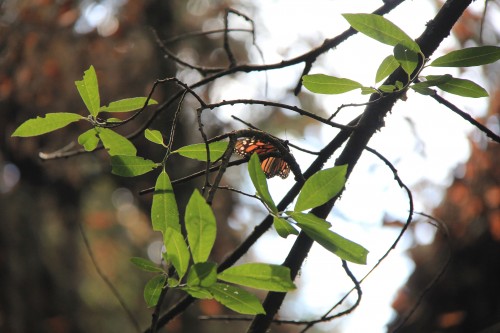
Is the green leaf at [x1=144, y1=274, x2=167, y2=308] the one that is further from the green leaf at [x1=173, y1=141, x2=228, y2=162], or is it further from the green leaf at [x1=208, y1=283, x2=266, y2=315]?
the green leaf at [x1=173, y1=141, x2=228, y2=162]

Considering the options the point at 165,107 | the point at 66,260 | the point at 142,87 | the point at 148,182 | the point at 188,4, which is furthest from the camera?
the point at 66,260

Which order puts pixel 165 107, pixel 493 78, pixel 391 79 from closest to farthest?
pixel 391 79
pixel 165 107
pixel 493 78

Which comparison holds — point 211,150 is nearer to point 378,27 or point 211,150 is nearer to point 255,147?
point 255,147

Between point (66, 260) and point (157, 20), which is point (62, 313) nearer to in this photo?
point (66, 260)

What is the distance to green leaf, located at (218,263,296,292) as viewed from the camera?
1.69 ft

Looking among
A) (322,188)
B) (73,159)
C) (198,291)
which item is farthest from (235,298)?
Answer: (73,159)

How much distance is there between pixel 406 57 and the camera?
625 mm

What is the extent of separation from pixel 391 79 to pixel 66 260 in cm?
500

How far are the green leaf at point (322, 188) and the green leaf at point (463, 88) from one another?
0.22 metres

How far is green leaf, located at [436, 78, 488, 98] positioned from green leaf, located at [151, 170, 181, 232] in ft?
1.31

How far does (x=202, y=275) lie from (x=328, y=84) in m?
0.33

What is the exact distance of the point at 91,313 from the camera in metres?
5.15

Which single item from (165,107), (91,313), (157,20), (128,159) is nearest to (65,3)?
(157,20)

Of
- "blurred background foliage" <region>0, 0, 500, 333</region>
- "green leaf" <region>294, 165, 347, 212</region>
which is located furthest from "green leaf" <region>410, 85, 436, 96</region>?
"blurred background foliage" <region>0, 0, 500, 333</region>
